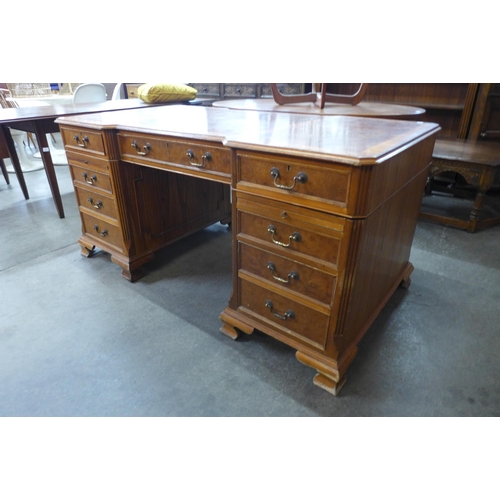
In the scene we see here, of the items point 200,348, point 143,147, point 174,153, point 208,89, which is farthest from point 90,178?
point 208,89

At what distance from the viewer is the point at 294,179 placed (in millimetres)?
1043

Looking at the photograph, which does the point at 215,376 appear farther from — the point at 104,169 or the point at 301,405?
the point at 104,169

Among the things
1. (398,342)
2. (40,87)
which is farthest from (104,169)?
(40,87)

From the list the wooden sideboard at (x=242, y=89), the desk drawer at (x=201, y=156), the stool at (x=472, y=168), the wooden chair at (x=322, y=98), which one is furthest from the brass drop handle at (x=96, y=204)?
the wooden sideboard at (x=242, y=89)

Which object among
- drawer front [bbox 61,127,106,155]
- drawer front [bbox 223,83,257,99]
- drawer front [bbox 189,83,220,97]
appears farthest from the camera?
drawer front [bbox 189,83,220,97]

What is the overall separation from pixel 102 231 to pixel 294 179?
1.28m

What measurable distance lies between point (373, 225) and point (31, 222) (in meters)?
2.51

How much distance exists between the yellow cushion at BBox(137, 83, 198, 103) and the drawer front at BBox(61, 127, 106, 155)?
955 mm

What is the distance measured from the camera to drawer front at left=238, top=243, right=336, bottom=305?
1145 mm

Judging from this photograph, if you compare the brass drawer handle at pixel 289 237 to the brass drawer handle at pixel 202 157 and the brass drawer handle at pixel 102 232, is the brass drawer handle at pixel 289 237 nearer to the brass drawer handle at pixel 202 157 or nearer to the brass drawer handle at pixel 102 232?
the brass drawer handle at pixel 202 157

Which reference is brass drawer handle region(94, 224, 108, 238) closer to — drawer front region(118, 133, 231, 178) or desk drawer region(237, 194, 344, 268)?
drawer front region(118, 133, 231, 178)

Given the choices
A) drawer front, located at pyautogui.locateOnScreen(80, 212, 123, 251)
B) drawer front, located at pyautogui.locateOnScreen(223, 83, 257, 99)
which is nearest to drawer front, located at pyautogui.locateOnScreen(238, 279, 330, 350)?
drawer front, located at pyautogui.locateOnScreen(80, 212, 123, 251)

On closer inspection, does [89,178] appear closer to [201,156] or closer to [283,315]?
[201,156]

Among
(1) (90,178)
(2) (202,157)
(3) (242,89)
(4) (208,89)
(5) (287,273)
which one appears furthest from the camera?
(4) (208,89)
